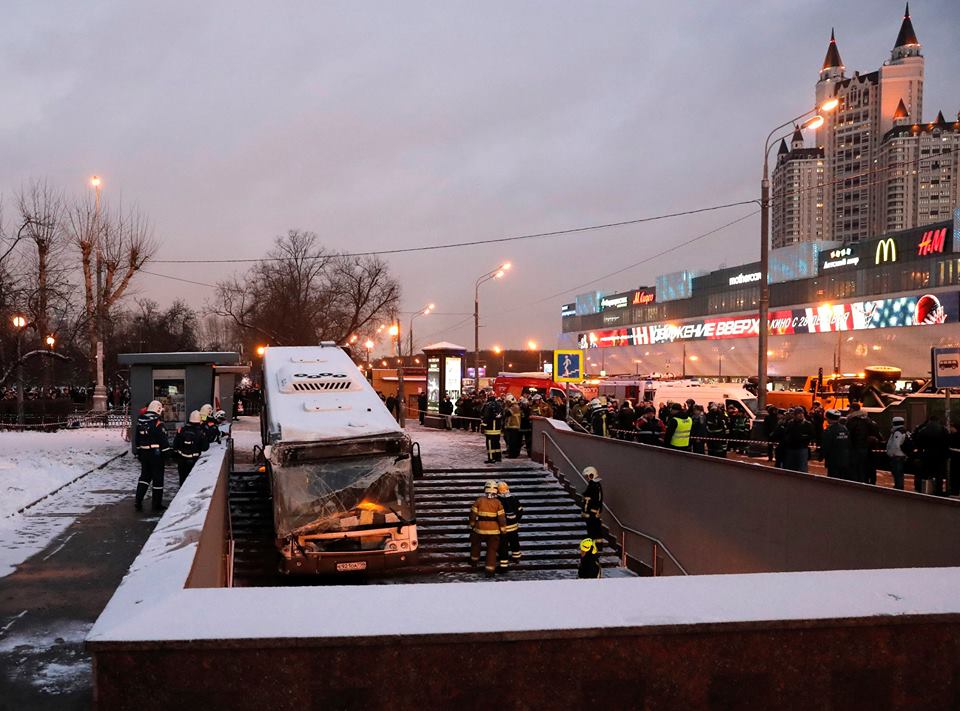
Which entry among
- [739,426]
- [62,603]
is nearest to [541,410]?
[739,426]

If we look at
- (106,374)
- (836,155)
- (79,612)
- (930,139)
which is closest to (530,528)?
(79,612)

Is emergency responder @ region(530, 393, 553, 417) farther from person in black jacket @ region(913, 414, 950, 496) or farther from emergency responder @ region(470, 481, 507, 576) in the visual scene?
person in black jacket @ region(913, 414, 950, 496)

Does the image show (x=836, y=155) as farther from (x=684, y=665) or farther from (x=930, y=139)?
(x=684, y=665)

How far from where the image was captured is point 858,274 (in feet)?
236

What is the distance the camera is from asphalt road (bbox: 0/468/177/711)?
19.0 ft

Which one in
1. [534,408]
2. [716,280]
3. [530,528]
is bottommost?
[530,528]

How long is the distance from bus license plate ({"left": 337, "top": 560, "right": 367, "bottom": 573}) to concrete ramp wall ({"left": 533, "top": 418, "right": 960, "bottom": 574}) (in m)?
5.88

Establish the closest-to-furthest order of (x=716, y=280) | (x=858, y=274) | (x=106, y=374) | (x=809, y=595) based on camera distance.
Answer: (x=809, y=595), (x=106, y=374), (x=858, y=274), (x=716, y=280)

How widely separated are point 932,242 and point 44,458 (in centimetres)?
6639

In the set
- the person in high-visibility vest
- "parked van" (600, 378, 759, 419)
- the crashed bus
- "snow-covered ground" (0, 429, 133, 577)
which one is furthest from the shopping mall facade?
the crashed bus

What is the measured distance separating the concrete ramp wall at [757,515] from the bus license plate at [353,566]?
5.88m

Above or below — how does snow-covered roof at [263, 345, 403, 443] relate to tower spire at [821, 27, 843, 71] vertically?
below

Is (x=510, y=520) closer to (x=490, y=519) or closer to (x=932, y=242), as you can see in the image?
(x=490, y=519)

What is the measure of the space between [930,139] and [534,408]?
505 ft
